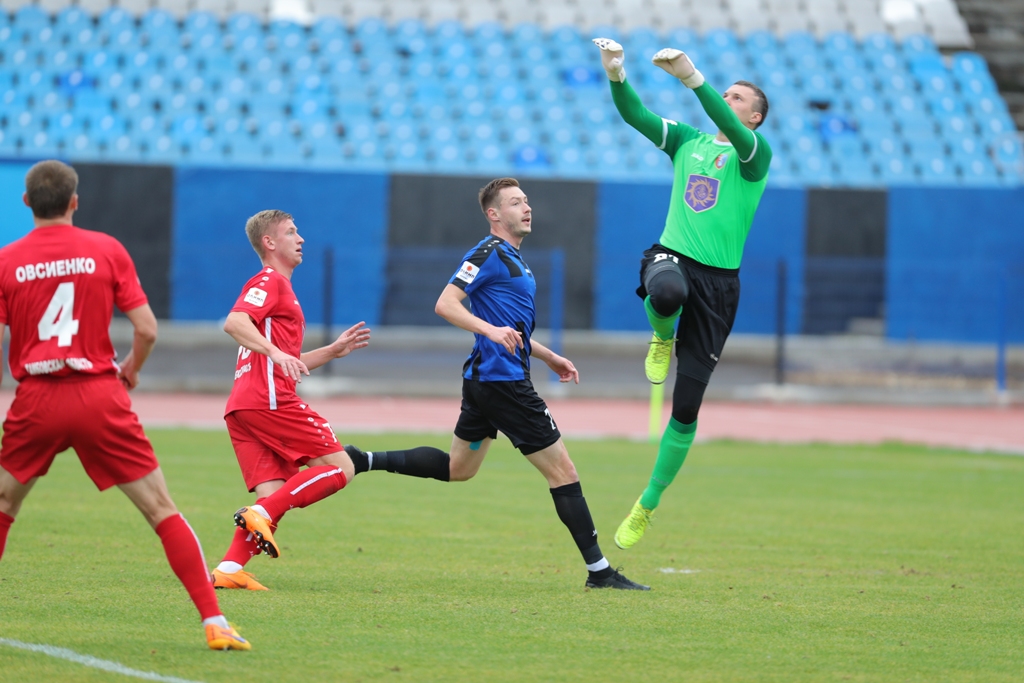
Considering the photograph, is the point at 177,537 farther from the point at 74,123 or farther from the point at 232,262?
the point at 74,123

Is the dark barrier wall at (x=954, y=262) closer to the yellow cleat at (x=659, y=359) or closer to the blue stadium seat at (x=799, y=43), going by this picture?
the blue stadium seat at (x=799, y=43)

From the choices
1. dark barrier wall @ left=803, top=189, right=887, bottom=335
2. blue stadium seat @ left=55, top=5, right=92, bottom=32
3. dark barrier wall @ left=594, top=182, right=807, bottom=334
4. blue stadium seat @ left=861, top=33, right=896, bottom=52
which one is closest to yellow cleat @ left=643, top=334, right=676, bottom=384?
dark barrier wall @ left=594, top=182, right=807, bottom=334

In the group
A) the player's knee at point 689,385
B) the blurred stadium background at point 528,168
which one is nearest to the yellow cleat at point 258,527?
the player's knee at point 689,385

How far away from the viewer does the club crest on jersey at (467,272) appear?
20.0 ft

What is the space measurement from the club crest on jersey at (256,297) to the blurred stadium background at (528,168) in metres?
14.6

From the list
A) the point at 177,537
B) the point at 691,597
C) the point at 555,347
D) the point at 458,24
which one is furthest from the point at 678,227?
the point at 458,24

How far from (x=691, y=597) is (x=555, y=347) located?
15362mm

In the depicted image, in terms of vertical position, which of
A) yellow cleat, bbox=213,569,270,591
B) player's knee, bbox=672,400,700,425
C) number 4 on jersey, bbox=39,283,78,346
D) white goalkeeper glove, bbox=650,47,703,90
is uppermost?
white goalkeeper glove, bbox=650,47,703,90

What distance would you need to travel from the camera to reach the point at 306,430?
6.23m

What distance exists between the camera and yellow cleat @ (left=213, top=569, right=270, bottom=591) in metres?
6.05

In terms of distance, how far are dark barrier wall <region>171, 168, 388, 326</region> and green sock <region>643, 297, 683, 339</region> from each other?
1513cm

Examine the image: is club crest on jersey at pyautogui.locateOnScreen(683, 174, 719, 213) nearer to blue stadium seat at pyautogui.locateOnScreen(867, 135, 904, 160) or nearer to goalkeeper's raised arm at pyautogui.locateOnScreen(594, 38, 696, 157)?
goalkeeper's raised arm at pyautogui.locateOnScreen(594, 38, 696, 157)

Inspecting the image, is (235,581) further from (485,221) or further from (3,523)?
(485,221)

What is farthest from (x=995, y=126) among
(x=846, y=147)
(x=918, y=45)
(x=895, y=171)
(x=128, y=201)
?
(x=128, y=201)
